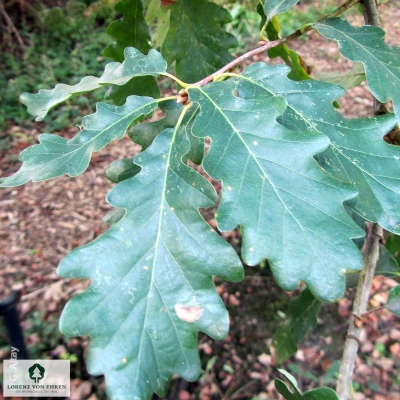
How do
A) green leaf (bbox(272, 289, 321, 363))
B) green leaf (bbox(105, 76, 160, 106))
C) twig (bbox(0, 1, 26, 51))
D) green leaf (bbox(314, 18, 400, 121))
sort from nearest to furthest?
1. green leaf (bbox(314, 18, 400, 121))
2. green leaf (bbox(272, 289, 321, 363))
3. green leaf (bbox(105, 76, 160, 106))
4. twig (bbox(0, 1, 26, 51))

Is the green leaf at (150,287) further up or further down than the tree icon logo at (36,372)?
further up

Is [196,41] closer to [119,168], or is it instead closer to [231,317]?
[119,168]

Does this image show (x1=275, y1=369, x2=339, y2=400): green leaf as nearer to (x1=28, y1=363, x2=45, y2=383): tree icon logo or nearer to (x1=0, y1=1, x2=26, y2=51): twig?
(x1=28, y1=363, x2=45, y2=383): tree icon logo

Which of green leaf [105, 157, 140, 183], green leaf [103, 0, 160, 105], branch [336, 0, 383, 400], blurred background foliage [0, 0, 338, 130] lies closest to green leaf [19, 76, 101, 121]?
green leaf [105, 157, 140, 183]

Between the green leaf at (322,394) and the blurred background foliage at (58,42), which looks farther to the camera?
the blurred background foliage at (58,42)

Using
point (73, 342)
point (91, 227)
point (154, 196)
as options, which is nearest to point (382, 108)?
point (154, 196)

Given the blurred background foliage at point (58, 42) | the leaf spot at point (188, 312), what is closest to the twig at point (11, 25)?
the blurred background foliage at point (58, 42)

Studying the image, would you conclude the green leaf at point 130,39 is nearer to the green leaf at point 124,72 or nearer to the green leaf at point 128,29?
the green leaf at point 128,29

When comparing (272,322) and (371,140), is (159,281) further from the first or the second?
(272,322)
